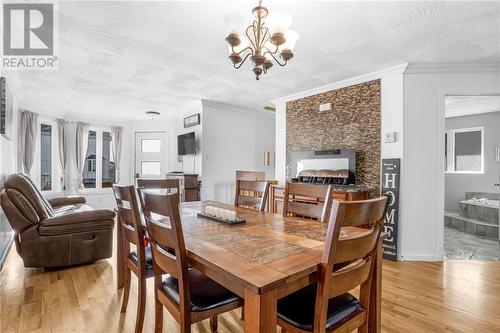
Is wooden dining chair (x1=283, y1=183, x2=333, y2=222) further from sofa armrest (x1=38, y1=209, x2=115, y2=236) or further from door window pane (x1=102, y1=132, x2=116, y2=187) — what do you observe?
door window pane (x1=102, y1=132, x2=116, y2=187)

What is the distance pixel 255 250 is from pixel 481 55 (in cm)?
350

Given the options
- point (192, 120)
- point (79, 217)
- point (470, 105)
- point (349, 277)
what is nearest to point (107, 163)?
point (192, 120)

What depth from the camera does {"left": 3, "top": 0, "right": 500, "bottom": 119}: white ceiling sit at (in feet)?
Result: 6.97

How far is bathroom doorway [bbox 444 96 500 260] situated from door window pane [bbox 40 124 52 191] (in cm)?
768

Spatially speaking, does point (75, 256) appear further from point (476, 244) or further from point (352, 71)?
point (476, 244)

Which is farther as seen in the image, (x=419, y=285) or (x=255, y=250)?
(x=419, y=285)

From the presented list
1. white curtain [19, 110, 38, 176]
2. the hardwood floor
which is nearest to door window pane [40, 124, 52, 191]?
white curtain [19, 110, 38, 176]

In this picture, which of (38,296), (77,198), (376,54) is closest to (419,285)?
(376,54)

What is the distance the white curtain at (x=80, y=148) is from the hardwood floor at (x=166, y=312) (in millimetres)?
3276

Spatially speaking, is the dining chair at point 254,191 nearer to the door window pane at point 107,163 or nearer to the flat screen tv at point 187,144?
the flat screen tv at point 187,144

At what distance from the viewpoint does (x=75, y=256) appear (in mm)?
2914

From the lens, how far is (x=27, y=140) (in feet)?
16.5

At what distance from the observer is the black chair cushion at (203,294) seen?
4.27 feet

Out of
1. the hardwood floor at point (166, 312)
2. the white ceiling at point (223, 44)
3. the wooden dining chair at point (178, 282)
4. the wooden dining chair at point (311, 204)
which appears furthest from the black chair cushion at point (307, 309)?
the white ceiling at point (223, 44)
